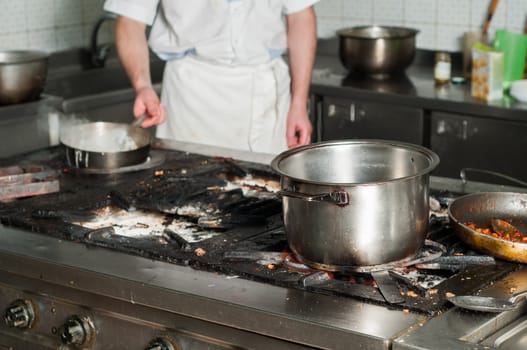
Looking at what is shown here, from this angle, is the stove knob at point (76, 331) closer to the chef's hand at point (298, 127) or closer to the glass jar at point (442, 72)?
the chef's hand at point (298, 127)

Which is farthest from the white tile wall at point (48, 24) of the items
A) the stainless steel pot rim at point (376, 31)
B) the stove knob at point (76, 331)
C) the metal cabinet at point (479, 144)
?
the stove knob at point (76, 331)

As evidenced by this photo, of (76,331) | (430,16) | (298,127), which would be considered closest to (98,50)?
(430,16)

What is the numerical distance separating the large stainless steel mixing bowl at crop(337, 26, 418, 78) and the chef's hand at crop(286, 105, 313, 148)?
3.47 feet

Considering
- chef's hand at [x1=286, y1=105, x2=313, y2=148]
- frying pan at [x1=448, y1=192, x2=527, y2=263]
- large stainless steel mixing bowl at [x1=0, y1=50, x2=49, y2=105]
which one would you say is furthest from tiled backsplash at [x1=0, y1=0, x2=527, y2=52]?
frying pan at [x1=448, y1=192, x2=527, y2=263]

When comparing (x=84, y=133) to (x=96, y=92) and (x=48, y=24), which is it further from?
(x=48, y=24)

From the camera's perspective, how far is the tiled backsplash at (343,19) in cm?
426

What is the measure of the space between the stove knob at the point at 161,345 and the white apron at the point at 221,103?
4.51 feet

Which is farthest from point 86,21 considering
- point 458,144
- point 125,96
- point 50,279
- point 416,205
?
point 416,205

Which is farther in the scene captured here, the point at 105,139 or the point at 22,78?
the point at 22,78

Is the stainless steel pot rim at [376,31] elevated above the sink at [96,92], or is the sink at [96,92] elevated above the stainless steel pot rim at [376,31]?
the stainless steel pot rim at [376,31]

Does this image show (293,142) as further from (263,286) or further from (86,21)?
(86,21)

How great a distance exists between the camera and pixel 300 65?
3.16m

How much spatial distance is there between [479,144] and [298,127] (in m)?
0.96

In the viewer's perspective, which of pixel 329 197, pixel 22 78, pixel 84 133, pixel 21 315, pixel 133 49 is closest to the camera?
pixel 329 197
